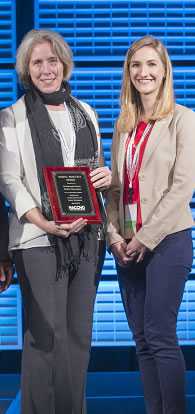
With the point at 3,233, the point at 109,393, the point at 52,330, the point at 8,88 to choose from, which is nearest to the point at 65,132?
the point at 3,233

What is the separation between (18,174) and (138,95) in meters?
0.62

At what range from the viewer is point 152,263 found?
10.2 feet

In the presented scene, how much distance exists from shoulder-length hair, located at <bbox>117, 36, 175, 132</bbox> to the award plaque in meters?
0.35

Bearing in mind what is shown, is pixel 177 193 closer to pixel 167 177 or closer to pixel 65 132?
pixel 167 177

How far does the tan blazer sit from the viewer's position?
10.1 feet

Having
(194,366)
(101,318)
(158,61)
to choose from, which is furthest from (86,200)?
(194,366)

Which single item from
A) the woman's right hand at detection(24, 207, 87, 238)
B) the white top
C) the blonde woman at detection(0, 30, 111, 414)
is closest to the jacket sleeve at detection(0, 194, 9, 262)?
the blonde woman at detection(0, 30, 111, 414)

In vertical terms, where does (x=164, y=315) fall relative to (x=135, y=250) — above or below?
below

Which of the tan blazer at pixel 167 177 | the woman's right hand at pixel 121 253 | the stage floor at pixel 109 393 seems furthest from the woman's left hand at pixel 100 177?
the stage floor at pixel 109 393

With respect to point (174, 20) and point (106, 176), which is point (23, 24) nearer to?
point (174, 20)

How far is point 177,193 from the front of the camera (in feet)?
10.1

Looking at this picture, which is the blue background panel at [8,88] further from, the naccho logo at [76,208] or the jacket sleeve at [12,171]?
the naccho logo at [76,208]

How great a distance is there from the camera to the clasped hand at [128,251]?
3104 mm

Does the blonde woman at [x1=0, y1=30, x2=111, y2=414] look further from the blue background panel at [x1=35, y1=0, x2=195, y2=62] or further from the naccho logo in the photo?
the blue background panel at [x1=35, y1=0, x2=195, y2=62]
